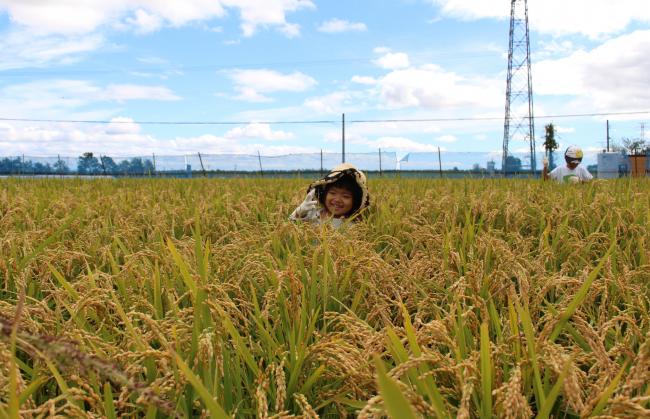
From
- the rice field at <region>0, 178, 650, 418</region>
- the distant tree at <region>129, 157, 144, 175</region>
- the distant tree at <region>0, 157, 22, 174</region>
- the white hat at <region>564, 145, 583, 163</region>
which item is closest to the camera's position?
the rice field at <region>0, 178, 650, 418</region>

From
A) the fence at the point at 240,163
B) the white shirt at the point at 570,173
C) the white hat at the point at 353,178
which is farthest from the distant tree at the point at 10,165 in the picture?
the white hat at the point at 353,178

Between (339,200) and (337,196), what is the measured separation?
0.04 m

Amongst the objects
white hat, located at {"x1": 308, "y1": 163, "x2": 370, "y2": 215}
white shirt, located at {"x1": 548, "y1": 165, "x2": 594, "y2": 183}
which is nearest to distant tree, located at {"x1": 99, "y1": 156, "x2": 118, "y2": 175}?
white shirt, located at {"x1": 548, "y1": 165, "x2": 594, "y2": 183}

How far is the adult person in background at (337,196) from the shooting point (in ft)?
14.3

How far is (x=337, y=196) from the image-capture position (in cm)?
445

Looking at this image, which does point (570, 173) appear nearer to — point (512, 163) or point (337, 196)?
point (337, 196)

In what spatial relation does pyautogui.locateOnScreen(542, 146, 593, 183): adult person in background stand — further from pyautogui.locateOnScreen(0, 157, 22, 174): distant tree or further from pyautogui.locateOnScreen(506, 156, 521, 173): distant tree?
pyautogui.locateOnScreen(0, 157, 22, 174): distant tree

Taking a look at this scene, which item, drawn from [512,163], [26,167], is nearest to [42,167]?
[26,167]

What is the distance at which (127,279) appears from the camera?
2.11 meters

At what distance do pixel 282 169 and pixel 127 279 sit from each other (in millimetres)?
39436

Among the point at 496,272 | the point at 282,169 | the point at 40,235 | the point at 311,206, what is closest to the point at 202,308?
the point at 496,272

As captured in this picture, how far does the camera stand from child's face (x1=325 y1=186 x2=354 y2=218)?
14.6ft

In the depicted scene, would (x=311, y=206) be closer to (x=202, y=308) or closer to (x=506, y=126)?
(x=202, y=308)

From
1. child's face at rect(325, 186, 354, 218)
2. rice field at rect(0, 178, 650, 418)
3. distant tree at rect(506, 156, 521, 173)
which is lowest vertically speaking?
rice field at rect(0, 178, 650, 418)
